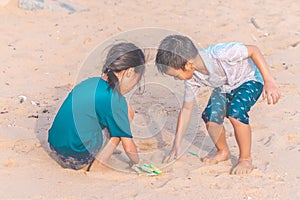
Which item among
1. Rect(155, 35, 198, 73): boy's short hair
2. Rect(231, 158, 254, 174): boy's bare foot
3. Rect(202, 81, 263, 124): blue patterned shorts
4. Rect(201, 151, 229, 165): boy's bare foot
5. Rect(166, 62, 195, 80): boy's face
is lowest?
Rect(201, 151, 229, 165): boy's bare foot

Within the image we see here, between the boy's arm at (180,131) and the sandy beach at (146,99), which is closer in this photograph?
the sandy beach at (146,99)

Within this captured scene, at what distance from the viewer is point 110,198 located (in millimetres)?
3207

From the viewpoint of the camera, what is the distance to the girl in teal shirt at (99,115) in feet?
11.3

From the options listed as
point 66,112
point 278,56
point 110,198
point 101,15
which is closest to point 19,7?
point 101,15

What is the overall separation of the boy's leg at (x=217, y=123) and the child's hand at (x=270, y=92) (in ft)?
1.15

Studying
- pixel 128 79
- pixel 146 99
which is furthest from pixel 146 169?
pixel 146 99

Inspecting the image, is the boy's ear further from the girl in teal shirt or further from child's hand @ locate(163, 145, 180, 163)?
child's hand @ locate(163, 145, 180, 163)

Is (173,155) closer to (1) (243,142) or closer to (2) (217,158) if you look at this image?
(2) (217,158)

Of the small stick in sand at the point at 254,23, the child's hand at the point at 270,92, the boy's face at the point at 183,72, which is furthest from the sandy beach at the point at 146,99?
the boy's face at the point at 183,72

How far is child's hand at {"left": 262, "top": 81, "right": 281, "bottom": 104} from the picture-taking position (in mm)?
3426

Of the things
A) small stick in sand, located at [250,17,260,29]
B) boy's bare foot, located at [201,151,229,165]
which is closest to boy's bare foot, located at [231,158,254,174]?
boy's bare foot, located at [201,151,229,165]

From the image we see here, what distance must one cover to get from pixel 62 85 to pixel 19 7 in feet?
8.99

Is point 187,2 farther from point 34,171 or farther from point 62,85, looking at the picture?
point 34,171

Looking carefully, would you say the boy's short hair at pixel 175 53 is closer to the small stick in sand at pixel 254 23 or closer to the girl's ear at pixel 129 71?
the girl's ear at pixel 129 71
